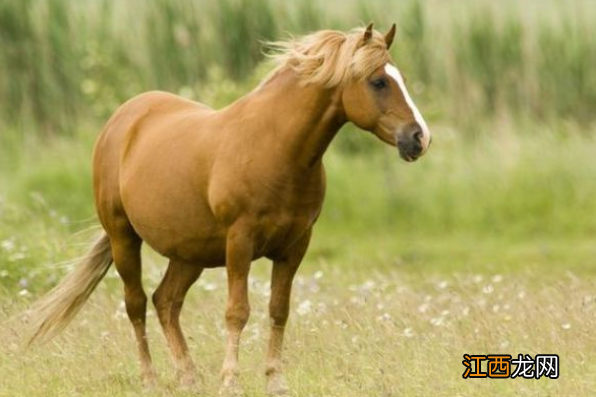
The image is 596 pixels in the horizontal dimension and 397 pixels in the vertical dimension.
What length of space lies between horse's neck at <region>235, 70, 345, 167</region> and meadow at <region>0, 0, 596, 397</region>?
2.17m

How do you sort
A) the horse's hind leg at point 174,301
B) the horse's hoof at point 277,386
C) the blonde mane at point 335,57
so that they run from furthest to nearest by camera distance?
the horse's hind leg at point 174,301 → the horse's hoof at point 277,386 → the blonde mane at point 335,57

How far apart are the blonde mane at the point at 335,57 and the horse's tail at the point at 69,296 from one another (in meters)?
1.91

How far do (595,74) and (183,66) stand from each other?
4.53 m

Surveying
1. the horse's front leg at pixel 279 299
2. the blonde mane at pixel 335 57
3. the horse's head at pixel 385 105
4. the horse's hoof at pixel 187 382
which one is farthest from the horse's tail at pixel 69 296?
the horse's head at pixel 385 105

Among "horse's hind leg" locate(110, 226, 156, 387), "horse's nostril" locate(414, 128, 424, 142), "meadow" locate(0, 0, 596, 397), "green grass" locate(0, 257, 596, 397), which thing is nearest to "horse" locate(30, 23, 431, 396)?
"horse's nostril" locate(414, 128, 424, 142)

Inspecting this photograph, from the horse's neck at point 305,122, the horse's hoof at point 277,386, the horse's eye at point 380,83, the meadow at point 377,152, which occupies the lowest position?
the meadow at point 377,152

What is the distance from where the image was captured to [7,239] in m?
11.3

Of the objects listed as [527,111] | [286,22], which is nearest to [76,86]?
[286,22]

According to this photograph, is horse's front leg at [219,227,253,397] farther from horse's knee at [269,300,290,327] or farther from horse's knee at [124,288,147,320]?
horse's knee at [124,288,147,320]

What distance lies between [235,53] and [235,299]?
10.1 metres

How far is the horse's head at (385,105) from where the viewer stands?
22.9 ft

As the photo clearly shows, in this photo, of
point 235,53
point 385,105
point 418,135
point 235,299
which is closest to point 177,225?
point 235,299

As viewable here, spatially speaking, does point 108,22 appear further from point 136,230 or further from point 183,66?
point 136,230

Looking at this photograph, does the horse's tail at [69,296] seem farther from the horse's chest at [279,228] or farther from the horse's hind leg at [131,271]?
the horse's chest at [279,228]
